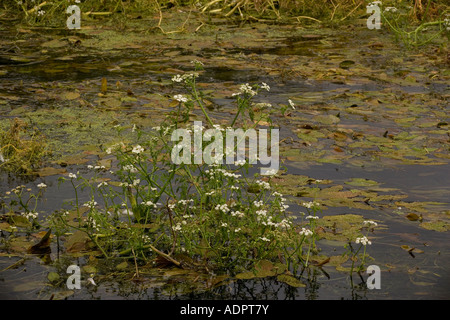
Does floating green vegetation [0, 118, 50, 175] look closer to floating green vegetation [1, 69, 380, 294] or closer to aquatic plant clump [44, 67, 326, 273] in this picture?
floating green vegetation [1, 69, 380, 294]

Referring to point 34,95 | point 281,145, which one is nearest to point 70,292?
point 281,145

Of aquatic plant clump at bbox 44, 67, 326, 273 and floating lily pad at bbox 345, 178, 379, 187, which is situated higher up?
floating lily pad at bbox 345, 178, 379, 187

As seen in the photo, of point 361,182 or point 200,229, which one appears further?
point 361,182

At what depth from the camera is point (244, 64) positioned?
17.9 feet

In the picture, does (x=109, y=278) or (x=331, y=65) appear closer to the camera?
(x=109, y=278)

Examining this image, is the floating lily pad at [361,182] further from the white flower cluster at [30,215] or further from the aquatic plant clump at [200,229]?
the white flower cluster at [30,215]

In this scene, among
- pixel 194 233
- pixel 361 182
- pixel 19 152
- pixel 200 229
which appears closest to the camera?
pixel 200 229

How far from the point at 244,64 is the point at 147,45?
107 centimetres

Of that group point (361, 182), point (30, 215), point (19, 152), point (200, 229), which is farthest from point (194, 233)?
point (19, 152)

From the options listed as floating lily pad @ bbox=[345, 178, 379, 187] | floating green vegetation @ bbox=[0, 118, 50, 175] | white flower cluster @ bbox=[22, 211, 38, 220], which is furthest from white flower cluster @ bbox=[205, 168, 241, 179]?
floating green vegetation @ bbox=[0, 118, 50, 175]

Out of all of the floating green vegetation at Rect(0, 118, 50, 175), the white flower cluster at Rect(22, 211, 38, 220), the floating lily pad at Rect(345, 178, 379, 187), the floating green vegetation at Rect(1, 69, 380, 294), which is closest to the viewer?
the floating green vegetation at Rect(1, 69, 380, 294)

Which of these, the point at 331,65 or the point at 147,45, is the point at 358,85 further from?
the point at 147,45

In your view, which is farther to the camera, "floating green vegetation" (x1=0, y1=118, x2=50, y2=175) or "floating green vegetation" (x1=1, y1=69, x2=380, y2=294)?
"floating green vegetation" (x1=0, y1=118, x2=50, y2=175)

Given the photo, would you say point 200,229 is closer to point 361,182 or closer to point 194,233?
point 194,233
